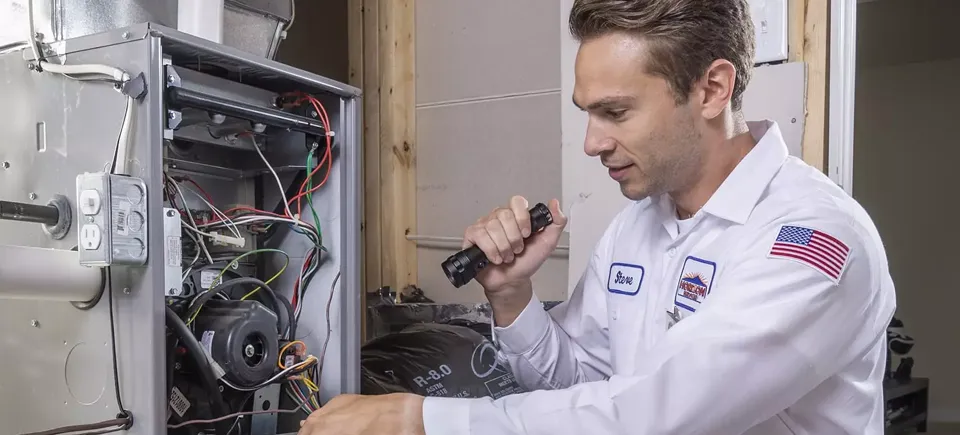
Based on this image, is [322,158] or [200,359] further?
[322,158]

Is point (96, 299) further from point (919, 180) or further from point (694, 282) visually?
point (919, 180)

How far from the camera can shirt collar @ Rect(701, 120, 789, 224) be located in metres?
1.07

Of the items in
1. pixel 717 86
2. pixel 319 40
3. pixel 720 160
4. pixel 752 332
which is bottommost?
pixel 752 332

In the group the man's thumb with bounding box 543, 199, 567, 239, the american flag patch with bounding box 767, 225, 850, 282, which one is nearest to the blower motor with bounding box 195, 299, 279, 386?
the man's thumb with bounding box 543, 199, 567, 239

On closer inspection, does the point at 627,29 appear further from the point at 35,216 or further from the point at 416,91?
the point at 416,91

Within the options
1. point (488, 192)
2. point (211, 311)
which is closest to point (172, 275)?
point (211, 311)

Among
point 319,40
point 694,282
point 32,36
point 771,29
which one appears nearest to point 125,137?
point 32,36

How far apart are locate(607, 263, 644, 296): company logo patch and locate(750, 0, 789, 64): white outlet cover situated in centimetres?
65

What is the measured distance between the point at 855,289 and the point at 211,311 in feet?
2.78

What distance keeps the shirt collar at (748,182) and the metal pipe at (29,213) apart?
2.86ft

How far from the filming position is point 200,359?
999mm

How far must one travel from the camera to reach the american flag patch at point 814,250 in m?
0.90

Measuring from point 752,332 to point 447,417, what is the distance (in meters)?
0.37

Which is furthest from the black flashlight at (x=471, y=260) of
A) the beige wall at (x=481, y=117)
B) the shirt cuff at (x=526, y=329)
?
the beige wall at (x=481, y=117)
